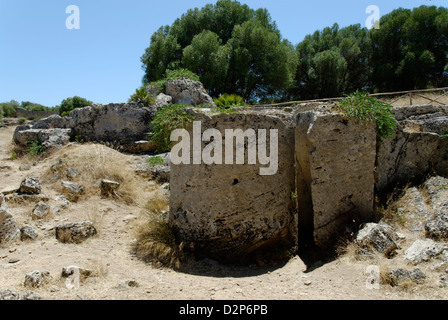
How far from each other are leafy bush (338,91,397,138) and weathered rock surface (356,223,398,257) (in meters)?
1.77

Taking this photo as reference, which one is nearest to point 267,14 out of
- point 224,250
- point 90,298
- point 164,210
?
point 164,210

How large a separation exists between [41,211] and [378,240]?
613cm

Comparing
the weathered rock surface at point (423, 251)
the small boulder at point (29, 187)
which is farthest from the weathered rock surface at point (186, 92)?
the weathered rock surface at point (423, 251)

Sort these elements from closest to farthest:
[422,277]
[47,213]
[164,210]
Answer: [422,277], [47,213], [164,210]

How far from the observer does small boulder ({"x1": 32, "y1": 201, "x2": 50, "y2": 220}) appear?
676 centimetres

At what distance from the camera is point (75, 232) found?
20.4 ft

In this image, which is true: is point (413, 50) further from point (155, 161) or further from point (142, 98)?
point (155, 161)

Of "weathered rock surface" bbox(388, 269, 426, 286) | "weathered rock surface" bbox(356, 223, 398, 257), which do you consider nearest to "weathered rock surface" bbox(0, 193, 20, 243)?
"weathered rock surface" bbox(356, 223, 398, 257)

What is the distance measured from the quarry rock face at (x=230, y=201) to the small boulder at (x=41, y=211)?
2.81m

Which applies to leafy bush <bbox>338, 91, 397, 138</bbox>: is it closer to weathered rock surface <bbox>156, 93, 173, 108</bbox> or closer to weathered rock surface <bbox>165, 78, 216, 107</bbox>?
weathered rock surface <bbox>165, 78, 216, 107</bbox>

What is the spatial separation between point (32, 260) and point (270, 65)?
16468 millimetres

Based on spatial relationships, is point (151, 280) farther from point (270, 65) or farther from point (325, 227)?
point (270, 65)

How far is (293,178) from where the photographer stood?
6.20 metres

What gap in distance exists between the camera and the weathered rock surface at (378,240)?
5123 millimetres
